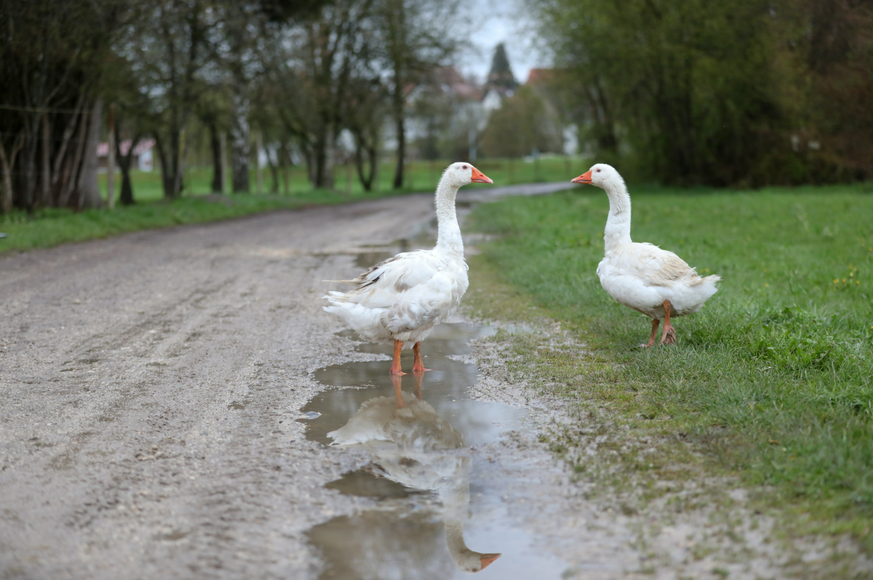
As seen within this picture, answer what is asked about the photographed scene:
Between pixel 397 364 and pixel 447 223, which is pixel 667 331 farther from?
pixel 397 364

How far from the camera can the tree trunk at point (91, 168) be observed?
19.3 m

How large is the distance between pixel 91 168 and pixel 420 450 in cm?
1771

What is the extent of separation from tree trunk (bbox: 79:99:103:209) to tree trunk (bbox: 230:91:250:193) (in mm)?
7318

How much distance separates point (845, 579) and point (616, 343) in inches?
150

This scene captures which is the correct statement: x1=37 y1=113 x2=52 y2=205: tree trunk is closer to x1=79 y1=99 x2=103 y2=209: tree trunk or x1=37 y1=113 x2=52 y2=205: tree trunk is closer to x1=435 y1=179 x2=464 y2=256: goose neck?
x1=79 y1=99 x2=103 y2=209: tree trunk

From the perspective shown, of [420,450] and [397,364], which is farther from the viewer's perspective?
[397,364]

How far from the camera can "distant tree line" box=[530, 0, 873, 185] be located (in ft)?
85.3

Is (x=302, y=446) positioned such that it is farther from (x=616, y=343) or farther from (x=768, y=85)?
(x=768, y=85)

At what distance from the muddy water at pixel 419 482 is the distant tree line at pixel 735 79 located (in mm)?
22724

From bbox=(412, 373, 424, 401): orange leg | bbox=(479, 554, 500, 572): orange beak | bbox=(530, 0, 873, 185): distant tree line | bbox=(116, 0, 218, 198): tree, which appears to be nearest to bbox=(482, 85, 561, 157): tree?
bbox=(530, 0, 873, 185): distant tree line

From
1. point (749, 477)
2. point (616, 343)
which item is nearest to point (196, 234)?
point (616, 343)

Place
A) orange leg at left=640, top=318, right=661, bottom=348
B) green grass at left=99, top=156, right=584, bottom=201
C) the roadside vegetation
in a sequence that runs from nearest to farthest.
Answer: orange leg at left=640, top=318, right=661, bottom=348, the roadside vegetation, green grass at left=99, top=156, right=584, bottom=201

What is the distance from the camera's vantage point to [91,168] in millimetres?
19484

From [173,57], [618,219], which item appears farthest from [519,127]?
[618,219]
